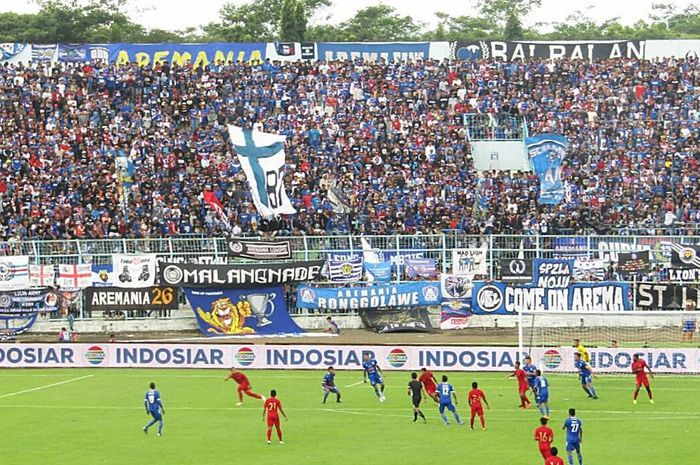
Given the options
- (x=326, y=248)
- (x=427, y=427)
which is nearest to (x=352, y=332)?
(x=326, y=248)

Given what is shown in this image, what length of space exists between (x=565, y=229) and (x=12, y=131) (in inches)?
1113

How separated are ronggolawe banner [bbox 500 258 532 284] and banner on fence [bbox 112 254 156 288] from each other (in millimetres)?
15432

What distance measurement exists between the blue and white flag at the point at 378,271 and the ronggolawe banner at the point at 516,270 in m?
5.04

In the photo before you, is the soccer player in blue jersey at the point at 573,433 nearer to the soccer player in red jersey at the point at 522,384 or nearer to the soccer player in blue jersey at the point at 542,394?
the soccer player in blue jersey at the point at 542,394

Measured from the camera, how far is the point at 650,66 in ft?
228

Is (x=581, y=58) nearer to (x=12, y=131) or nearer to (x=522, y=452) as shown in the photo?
(x=12, y=131)

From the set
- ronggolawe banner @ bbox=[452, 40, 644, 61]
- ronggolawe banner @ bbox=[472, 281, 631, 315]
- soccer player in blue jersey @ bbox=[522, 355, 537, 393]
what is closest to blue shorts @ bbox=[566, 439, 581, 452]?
soccer player in blue jersey @ bbox=[522, 355, 537, 393]

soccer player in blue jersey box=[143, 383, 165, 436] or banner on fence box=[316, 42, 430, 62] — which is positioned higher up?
banner on fence box=[316, 42, 430, 62]

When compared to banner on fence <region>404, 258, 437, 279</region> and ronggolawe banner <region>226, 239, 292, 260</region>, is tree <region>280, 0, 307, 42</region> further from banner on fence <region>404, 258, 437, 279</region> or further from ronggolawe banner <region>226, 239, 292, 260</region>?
banner on fence <region>404, 258, 437, 279</region>

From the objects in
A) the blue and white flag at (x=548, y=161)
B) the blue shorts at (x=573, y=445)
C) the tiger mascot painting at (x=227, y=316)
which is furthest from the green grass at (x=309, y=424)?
the blue and white flag at (x=548, y=161)

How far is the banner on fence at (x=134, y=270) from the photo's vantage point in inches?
2212

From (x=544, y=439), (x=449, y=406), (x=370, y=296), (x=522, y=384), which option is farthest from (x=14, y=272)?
(x=544, y=439)

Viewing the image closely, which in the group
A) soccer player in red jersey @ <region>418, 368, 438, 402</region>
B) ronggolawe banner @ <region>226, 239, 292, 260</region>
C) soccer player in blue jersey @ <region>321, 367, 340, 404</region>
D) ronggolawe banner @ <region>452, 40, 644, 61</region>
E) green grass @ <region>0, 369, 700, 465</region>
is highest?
ronggolawe banner @ <region>452, 40, 644, 61</region>

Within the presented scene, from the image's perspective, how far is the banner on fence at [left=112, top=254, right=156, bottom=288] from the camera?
2212 inches
